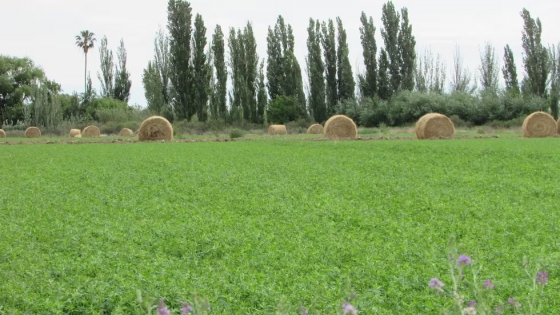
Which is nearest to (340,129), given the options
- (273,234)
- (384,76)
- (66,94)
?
(384,76)

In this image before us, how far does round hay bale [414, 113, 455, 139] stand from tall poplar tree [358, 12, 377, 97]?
18275 mm

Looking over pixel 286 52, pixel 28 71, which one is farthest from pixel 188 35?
pixel 28 71

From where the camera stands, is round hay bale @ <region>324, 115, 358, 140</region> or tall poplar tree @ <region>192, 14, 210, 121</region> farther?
tall poplar tree @ <region>192, 14, 210, 121</region>

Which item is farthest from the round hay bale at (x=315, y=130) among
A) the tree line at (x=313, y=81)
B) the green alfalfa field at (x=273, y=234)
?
the green alfalfa field at (x=273, y=234)

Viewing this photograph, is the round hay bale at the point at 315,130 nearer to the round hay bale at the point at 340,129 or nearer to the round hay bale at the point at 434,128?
the round hay bale at the point at 340,129

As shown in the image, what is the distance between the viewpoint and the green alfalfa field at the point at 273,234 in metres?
5.21

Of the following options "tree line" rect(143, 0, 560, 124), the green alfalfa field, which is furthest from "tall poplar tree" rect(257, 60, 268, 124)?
the green alfalfa field

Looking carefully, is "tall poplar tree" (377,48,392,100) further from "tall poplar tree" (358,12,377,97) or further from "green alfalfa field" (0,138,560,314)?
"green alfalfa field" (0,138,560,314)

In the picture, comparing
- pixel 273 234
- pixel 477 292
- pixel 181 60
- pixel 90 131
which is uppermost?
pixel 181 60

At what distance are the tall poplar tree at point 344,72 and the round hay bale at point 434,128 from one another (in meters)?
19.3

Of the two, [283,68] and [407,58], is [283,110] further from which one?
[407,58]

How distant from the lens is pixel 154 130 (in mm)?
28109

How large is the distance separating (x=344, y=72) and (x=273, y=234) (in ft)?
126

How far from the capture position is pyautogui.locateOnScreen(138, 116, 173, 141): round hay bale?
28.1 metres
